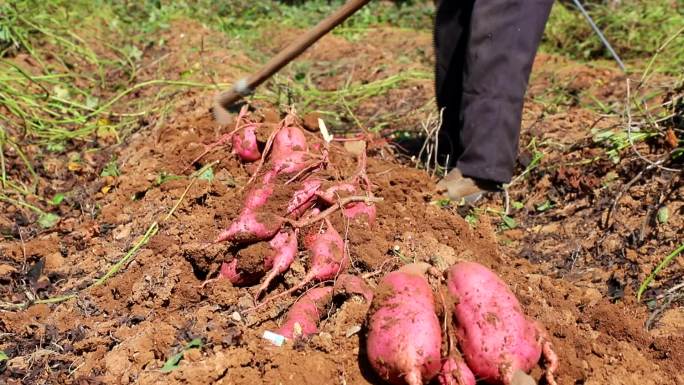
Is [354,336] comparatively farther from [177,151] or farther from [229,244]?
[177,151]

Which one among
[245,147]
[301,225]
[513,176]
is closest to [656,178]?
[513,176]

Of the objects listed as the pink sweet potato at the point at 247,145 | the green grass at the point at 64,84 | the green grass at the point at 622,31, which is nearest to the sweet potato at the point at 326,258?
the pink sweet potato at the point at 247,145

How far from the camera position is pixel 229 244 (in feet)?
7.54

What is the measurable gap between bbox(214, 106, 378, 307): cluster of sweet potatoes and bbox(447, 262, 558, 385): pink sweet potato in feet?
1.58

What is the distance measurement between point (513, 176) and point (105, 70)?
9.20ft

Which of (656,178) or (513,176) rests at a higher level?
A: (656,178)

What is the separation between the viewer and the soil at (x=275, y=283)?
1919 mm

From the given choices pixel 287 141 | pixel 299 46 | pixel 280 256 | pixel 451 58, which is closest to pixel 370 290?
pixel 280 256

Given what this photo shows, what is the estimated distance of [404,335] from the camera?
5.64ft

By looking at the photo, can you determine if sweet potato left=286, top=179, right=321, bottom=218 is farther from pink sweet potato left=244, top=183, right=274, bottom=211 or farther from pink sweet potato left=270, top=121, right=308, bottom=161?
pink sweet potato left=270, top=121, right=308, bottom=161

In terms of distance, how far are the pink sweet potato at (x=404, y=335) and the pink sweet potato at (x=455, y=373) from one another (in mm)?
24

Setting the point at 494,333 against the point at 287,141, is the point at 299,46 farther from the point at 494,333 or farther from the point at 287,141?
the point at 494,333

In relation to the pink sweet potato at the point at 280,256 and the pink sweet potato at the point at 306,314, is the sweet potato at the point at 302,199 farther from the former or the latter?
the pink sweet potato at the point at 306,314

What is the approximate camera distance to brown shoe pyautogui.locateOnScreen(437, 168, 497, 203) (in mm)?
2896
